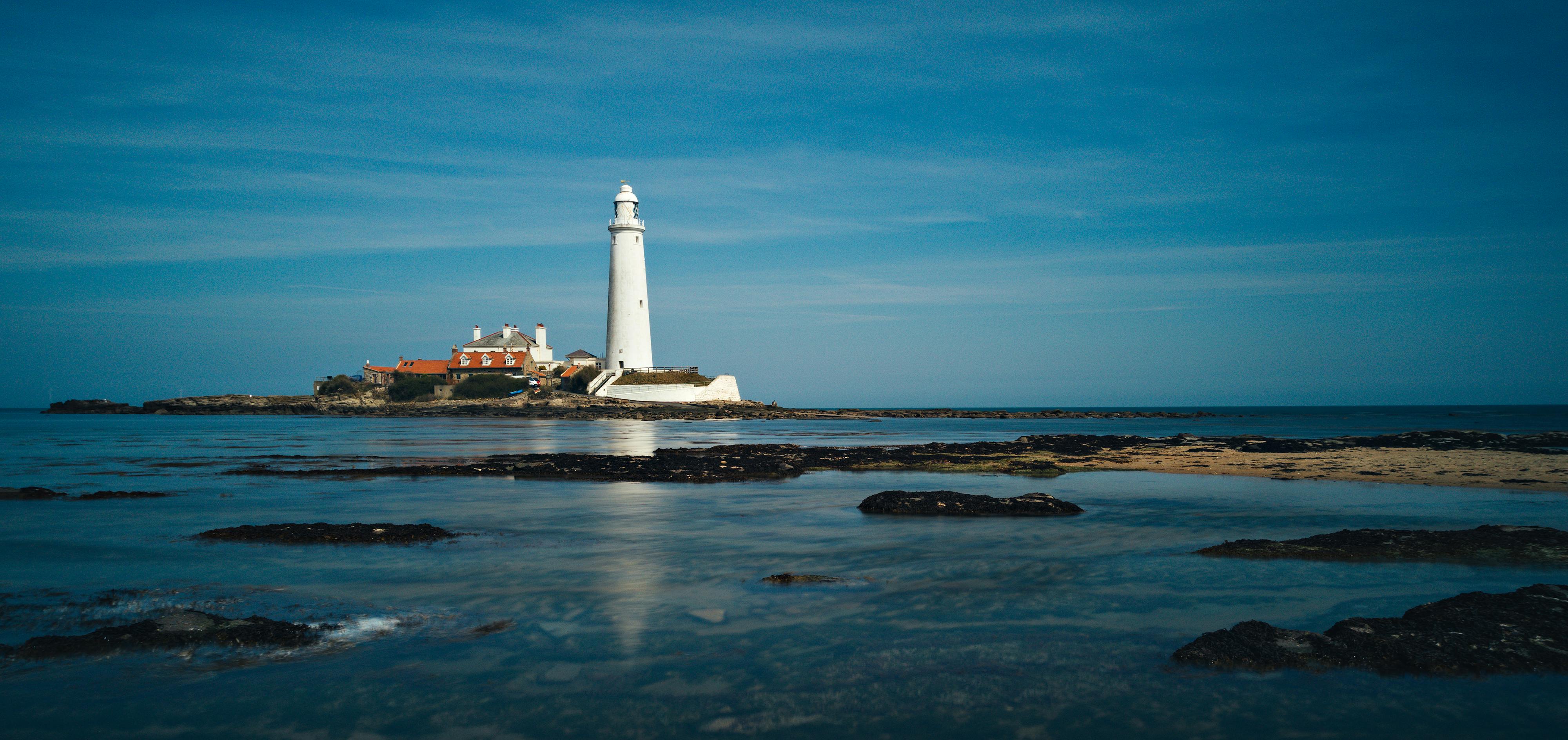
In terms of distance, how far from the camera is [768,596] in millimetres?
7793

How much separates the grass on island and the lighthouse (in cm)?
95

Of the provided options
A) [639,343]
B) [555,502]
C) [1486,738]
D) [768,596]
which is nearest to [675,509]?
[555,502]

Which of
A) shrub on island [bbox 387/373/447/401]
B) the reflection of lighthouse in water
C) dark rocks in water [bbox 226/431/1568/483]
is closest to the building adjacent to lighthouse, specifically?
shrub on island [bbox 387/373/447/401]

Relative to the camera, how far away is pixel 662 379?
2596 inches

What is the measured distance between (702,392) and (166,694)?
206 feet

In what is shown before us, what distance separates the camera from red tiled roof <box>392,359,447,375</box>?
3159 inches

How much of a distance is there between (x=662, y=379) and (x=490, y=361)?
2117 cm

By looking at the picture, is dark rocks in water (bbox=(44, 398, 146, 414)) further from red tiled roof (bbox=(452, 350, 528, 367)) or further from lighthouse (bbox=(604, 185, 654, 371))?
lighthouse (bbox=(604, 185, 654, 371))

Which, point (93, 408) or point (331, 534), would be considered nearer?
point (331, 534)

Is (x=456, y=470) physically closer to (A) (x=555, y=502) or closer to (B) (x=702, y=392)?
(A) (x=555, y=502)

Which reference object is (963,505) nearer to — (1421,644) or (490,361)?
(1421,644)

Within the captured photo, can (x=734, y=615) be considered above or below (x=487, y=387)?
below

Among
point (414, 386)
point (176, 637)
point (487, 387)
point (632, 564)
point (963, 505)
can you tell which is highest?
point (414, 386)

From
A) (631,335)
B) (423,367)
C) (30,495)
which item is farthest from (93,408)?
(30,495)
